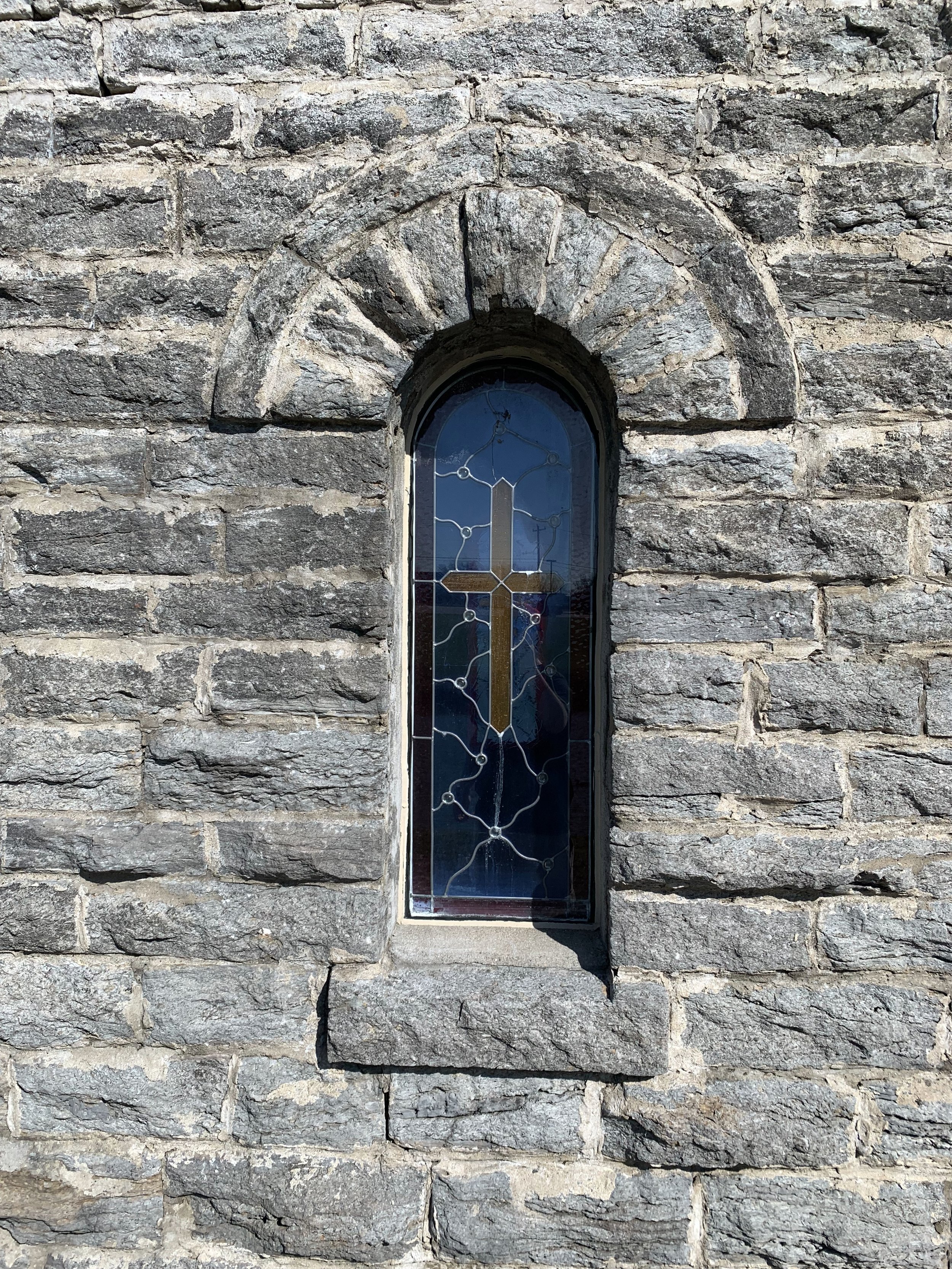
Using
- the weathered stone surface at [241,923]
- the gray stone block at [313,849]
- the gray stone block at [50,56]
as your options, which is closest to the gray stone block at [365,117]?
the gray stone block at [50,56]

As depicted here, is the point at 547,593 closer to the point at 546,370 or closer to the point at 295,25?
A: the point at 546,370

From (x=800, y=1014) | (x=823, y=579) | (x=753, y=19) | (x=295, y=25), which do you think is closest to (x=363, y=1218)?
(x=800, y=1014)

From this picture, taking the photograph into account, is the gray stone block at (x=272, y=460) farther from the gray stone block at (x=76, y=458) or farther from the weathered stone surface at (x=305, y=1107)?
the weathered stone surface at (x=305, y=1107)

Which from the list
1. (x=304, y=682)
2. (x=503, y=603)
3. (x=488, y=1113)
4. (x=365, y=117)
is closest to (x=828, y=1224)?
(x=488, y=1113)

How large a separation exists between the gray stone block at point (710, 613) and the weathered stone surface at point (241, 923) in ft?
3.40

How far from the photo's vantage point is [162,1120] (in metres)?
2.31

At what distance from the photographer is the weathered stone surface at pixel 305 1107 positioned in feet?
7.52

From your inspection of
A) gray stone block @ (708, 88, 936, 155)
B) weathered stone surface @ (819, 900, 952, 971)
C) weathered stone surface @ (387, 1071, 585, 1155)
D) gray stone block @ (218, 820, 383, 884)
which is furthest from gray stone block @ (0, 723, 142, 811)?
gray stone block @ (708, 88, 936, 155)

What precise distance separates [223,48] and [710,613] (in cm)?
204

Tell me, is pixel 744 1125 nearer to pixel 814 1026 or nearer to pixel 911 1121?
pixel 814 1026

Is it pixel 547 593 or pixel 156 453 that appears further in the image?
pixel 547 593

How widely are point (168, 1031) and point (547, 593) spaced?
1.65 meters

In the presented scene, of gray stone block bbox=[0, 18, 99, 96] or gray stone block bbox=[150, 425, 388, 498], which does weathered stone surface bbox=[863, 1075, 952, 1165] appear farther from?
gray stone block bbox=[0, 18, 99, 96]

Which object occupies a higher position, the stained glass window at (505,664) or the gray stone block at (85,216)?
the gray stone block at (85,216)
